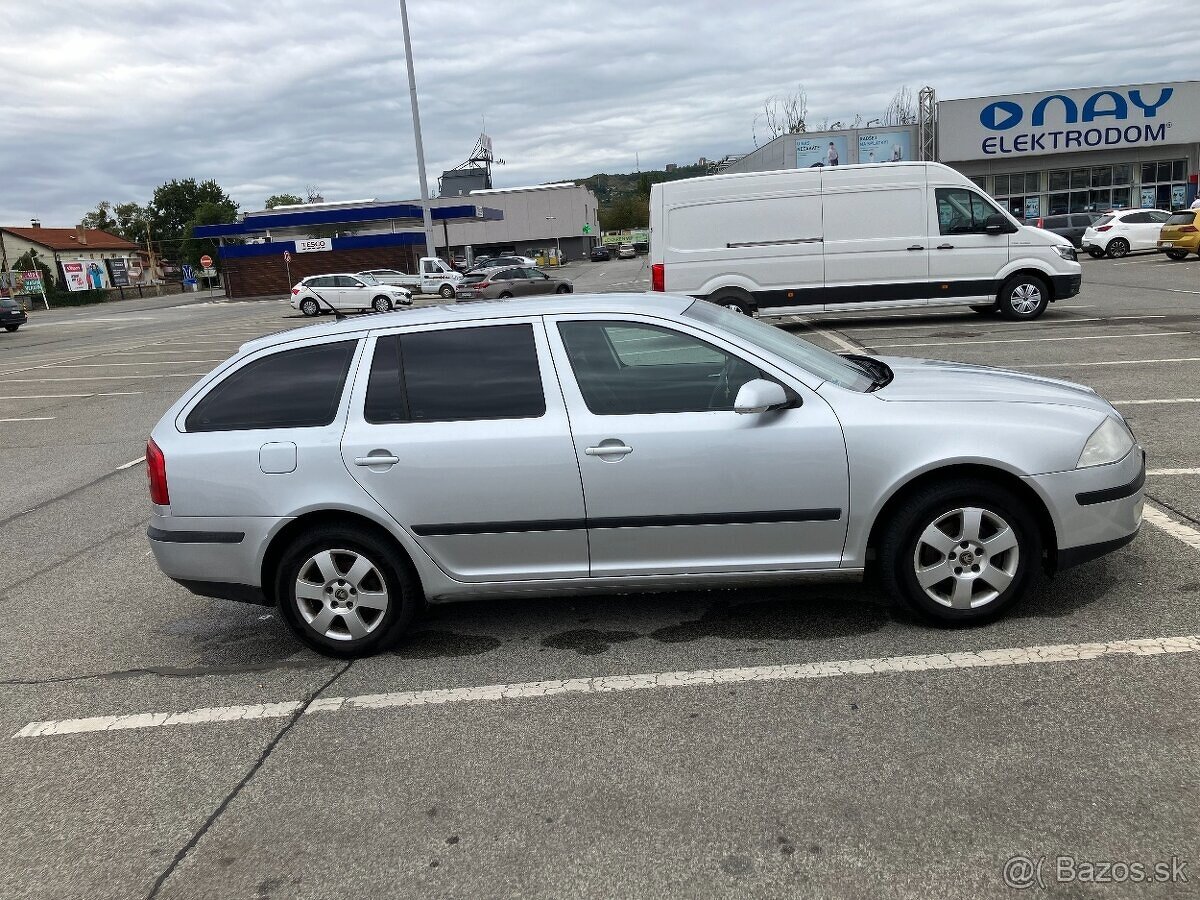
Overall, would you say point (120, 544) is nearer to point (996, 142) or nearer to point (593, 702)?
point (593, 702)

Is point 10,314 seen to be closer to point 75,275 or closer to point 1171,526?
point 1171,526

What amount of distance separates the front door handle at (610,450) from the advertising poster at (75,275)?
8082cm

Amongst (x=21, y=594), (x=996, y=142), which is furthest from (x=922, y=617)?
(x=996, y=142)

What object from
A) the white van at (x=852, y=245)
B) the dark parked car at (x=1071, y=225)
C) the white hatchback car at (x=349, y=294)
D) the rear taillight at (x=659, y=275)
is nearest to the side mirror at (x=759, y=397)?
the white van at (x=852, y=245)

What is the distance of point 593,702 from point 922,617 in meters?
1.49

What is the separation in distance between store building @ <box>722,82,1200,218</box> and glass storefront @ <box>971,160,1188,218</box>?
0.05m

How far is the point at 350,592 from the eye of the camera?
13.7 ft

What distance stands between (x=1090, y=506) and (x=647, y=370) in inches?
77.1

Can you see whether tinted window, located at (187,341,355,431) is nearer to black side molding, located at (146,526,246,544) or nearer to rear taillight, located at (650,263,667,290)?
black side molding, located at (146,526,246,544)

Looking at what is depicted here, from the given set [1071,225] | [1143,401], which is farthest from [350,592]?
[1071,225]

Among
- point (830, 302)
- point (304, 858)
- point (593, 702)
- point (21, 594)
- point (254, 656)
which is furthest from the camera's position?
point (830, 302)

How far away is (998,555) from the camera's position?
12.9 ft

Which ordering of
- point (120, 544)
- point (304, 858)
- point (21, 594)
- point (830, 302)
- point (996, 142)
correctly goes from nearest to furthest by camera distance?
point (304, 858) < point (21, 594) < point (120, 544) < point (830, 302) < point (996, 142)

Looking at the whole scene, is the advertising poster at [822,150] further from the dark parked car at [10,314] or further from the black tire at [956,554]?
the black tire at [956,554]
